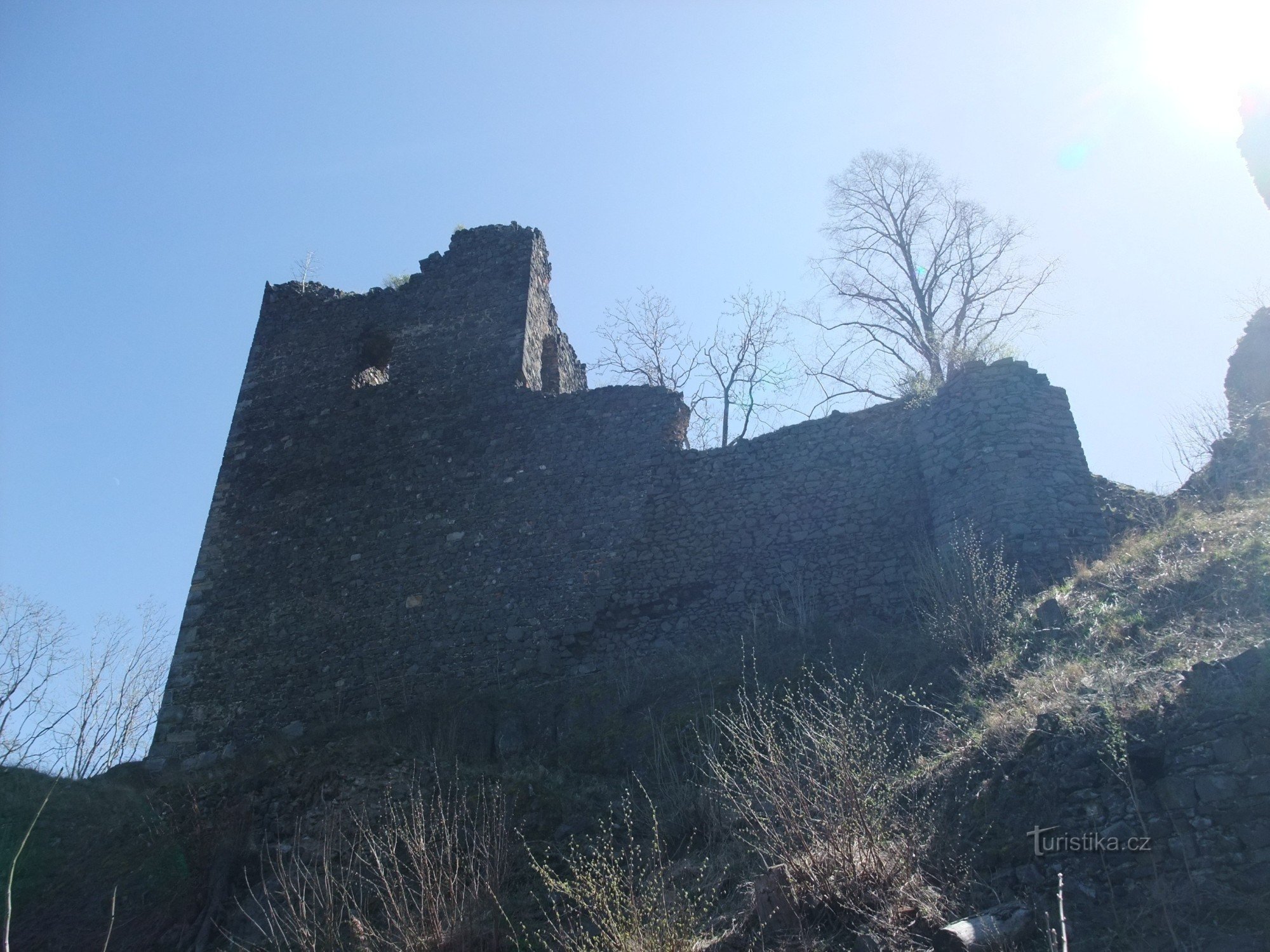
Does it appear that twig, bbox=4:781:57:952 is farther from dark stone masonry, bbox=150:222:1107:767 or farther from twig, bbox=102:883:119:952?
dark stone masonry, bbox=150:222:1107:767

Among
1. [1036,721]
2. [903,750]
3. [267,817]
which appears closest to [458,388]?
[267,817]

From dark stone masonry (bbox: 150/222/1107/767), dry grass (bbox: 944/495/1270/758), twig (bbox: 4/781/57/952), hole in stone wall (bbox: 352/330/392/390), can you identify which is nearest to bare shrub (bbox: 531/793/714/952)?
dry grass (bbox: 944/495/1270/758)

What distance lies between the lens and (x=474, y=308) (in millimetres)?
14281

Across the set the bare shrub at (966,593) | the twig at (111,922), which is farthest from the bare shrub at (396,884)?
the bare shrub at (966,593)

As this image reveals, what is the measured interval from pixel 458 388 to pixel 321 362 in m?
2.53

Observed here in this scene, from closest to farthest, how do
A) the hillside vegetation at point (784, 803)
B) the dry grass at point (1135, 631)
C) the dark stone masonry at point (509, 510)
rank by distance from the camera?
1. the hillside vegetation at point (784, 803)
2. the dry grass at point (1135, 631)
3. the dark stone masonry at point (509, 510)

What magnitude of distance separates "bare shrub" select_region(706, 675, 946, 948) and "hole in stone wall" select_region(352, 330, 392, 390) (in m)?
9.49

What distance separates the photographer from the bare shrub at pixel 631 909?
5.24m

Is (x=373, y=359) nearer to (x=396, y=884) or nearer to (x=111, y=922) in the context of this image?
(x=396, y=884)

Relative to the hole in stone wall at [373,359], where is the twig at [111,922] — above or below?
below

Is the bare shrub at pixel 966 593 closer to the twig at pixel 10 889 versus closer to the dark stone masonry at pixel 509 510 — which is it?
the dark stone masonry at pixel 509 510

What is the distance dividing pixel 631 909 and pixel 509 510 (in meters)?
7.58

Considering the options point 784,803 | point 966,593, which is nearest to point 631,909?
point 784,803

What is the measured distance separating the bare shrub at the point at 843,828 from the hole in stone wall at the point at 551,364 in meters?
8.38
